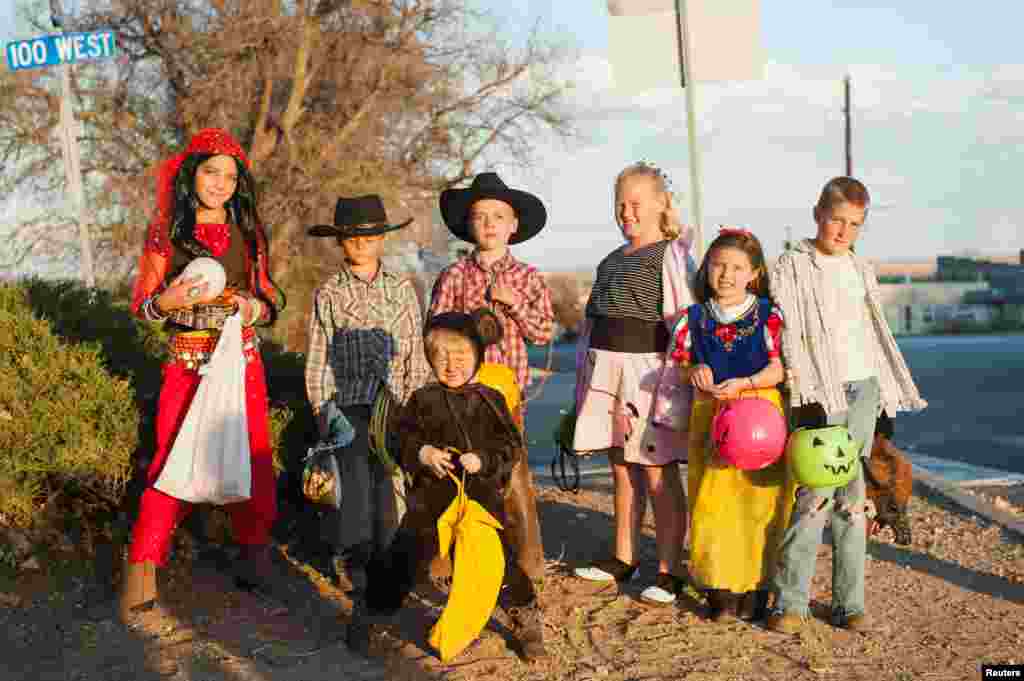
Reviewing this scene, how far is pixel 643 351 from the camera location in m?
5.14

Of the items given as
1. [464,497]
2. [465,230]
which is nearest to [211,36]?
[465,230]

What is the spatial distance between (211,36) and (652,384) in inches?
535

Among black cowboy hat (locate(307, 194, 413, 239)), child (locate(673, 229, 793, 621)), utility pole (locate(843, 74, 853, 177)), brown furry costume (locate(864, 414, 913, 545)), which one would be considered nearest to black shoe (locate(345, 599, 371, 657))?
child (locate(673, 229, 793, 621))

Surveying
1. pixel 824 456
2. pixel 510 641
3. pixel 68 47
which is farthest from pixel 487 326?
pixel 68 47

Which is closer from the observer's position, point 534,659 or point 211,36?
point 534,659

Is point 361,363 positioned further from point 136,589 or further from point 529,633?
point 529,633

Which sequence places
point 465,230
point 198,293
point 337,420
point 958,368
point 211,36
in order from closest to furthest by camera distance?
1. point 198,293
2. point 337,420
3. point 465,230
4. point 211,36
5. point 958,368

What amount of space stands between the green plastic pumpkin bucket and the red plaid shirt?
4.18ft

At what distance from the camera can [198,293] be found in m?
4.69

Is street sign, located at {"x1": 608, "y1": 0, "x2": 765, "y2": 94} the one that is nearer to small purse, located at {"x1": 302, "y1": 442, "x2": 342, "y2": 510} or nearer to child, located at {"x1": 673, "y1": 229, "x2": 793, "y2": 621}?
child, located at {"x1": 673, "y1": 229, "x2": 793, "y2": 621}

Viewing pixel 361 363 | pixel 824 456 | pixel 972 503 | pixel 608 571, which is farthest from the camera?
pixel 972 503

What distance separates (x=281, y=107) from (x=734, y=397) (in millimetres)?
14707

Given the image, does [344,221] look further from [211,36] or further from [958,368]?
[958,368]

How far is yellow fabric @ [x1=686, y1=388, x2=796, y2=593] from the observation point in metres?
4.77
